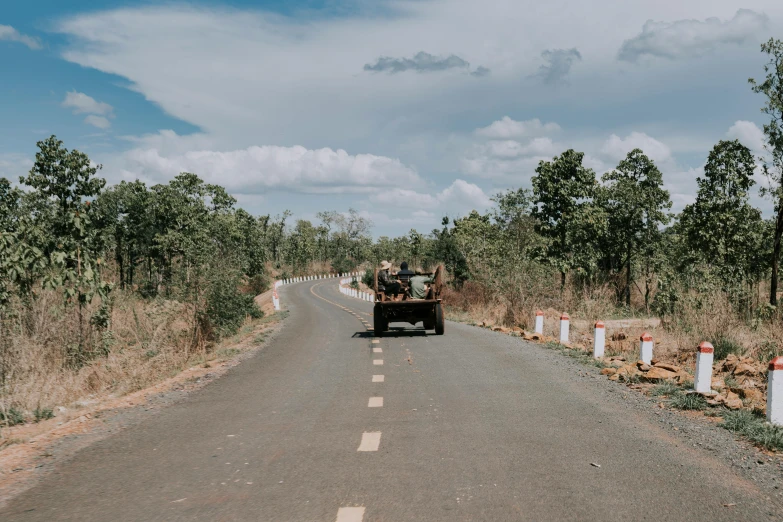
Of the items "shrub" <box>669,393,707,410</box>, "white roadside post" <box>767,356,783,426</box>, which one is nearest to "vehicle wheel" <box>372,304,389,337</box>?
"shrub" <box>669,393,707,410</box>

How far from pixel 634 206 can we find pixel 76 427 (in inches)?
1577

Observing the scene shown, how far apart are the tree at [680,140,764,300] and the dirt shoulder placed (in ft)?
82.6

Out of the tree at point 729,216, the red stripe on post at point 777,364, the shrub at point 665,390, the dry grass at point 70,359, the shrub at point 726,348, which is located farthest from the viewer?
the tree at point 729,216

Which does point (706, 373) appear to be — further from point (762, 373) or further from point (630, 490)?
point (630, 490)

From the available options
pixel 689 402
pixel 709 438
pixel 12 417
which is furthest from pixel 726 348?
pixel 12 417

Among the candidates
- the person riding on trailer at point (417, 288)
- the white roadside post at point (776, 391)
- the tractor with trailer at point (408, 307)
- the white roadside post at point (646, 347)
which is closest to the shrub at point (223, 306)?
the tractor with trailer at point (408, 307)

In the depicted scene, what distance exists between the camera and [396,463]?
5719 mm

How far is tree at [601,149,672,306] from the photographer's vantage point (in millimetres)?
41594

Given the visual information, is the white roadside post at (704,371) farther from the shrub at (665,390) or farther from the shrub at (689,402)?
the shrub at (665,390)

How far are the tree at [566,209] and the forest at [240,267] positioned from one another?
3.3 inches

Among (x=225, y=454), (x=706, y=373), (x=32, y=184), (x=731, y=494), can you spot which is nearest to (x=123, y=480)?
(x=225, y=454)

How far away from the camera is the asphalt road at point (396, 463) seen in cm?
460

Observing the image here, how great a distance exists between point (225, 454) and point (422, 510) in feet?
7.97

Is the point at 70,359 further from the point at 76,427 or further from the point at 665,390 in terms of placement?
the point at 665,390
